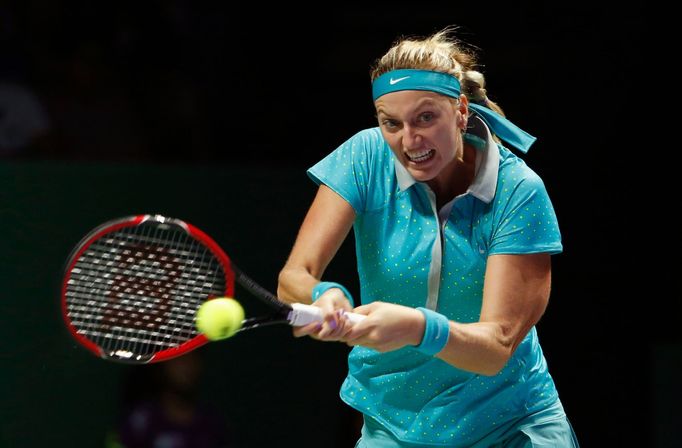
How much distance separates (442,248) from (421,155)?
0.75 feet

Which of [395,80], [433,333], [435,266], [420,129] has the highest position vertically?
[395,80]

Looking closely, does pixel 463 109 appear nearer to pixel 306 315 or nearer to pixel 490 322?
pixel 490 322

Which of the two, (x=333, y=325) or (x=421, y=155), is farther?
(x=421, y=155)

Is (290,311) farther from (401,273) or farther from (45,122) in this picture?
(45,122)

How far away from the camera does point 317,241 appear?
8.38ft

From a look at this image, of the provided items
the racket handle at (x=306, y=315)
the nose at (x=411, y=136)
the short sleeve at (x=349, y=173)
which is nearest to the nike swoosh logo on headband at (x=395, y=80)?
the nose at (x=411, y=136)

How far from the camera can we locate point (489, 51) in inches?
210

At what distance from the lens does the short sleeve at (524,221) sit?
8.08 feet

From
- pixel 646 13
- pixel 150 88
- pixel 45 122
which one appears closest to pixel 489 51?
pixel 646 13

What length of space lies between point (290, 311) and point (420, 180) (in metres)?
0.45

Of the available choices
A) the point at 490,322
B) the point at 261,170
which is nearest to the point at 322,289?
the point at 490,322

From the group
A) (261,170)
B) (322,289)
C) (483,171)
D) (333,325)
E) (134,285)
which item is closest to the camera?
(333,325)

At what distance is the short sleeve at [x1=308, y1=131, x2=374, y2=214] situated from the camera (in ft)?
8.52

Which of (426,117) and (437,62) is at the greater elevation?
(437,62)
